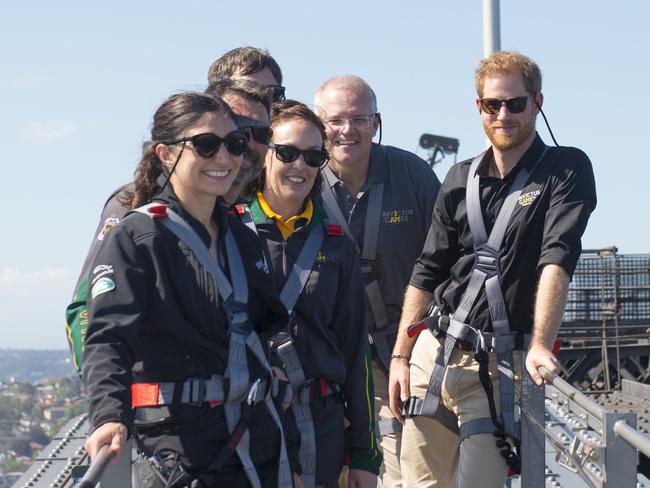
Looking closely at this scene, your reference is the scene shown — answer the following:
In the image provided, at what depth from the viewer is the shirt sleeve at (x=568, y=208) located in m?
5.68

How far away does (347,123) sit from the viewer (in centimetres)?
656

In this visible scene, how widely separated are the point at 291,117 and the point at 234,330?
1422 mm

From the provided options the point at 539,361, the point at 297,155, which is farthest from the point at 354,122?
the point at 539,361

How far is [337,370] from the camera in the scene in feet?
17.2

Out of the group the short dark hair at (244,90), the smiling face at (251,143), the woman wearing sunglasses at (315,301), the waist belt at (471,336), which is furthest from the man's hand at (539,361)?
the short dark hair at (244,90)

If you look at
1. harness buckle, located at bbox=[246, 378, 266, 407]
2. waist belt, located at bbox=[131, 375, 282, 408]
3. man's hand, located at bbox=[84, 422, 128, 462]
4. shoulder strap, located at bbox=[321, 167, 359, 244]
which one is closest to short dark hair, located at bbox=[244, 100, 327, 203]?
shoulder strap, located at bbox=[321, 167, 359, 244]

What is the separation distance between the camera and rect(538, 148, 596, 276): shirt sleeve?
5.68m

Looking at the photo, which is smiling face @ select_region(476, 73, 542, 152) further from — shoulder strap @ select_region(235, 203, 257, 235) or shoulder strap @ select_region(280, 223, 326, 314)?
shoulder strap @ select_region(235, 203, 257, 235)

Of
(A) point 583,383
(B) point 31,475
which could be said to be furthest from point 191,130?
(A) point 583,383

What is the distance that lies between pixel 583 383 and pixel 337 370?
77.3 feet

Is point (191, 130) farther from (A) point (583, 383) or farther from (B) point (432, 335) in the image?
(A) point (583, 383)

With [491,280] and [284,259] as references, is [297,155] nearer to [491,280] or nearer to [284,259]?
[284,259]

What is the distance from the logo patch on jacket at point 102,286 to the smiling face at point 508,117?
2.61 meters

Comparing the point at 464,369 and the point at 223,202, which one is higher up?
the point at 223,202
